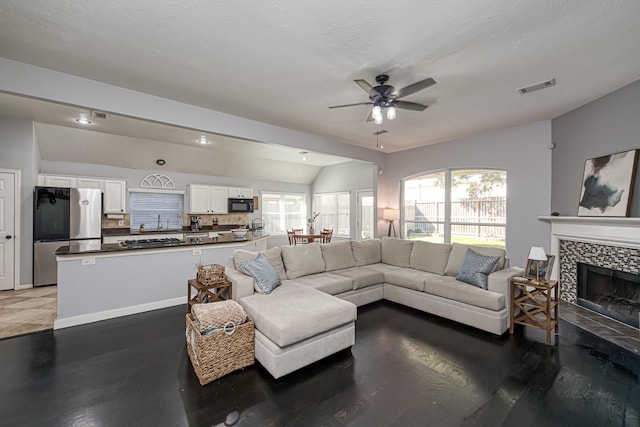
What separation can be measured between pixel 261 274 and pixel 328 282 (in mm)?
1001

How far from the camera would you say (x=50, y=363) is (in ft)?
8.25

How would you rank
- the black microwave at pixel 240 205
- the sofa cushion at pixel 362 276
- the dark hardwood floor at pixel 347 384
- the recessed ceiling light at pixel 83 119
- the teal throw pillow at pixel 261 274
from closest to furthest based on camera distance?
the dark hardwood floor at pixel 347 384 → the teal throw pillow at pixel 261 274 → the sofa cushion at pixel 362 276 → the recessed ceiling light at pixel 83 119 → the black microwave at pixel 240 205

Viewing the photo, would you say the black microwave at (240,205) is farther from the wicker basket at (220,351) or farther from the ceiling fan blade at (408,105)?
the ceiling fan blade at (408,105)

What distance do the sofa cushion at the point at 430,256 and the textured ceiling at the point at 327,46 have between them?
2.14 metres

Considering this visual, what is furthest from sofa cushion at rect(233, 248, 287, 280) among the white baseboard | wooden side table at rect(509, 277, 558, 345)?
wooden side table at rect(509, 277, 558, 345)

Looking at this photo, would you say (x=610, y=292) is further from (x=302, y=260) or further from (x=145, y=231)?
(x=145, y=231)

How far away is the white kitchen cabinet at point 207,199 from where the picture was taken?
7.09 m

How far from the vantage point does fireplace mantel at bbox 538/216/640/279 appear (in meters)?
3.19

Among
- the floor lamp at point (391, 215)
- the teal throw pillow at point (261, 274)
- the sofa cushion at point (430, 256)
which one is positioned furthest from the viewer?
the floor lamp at point (391, 215)

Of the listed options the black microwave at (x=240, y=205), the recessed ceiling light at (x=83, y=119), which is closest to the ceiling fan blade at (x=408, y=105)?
the recessed ceiling light at (x=83, y=119)

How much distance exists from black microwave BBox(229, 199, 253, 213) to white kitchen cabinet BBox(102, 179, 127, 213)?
2.44 metres

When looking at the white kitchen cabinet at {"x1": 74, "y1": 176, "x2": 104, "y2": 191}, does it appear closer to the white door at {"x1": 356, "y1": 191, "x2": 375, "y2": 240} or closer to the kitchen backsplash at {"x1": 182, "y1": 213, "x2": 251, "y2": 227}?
the kitchen backsplash at {"x1": 182, "y1": 213, "x2": 251, "y2": 227}

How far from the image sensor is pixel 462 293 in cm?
338

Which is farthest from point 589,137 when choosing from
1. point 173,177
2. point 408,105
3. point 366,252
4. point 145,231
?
point 145,231
